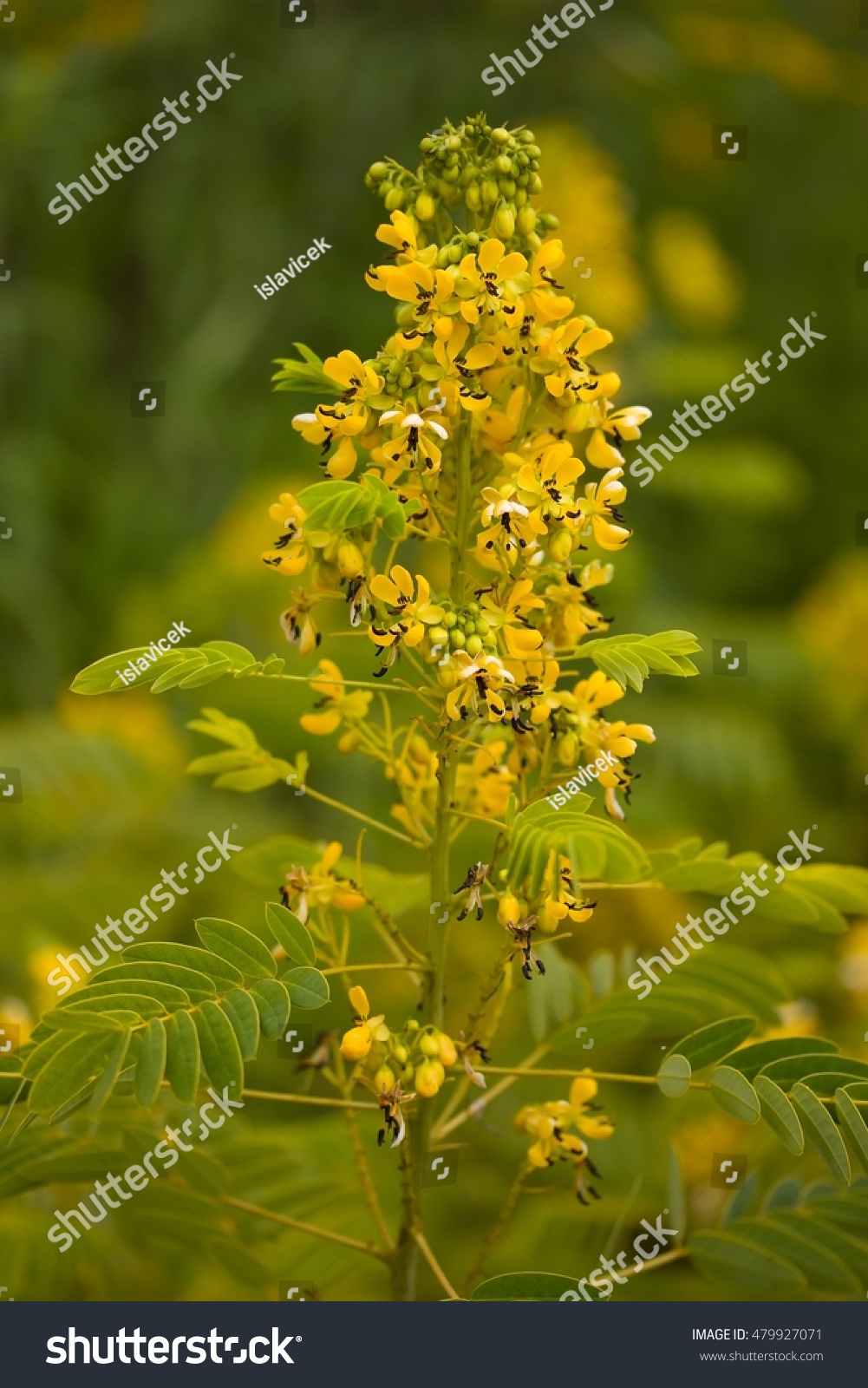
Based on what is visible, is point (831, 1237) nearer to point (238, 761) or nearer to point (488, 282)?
point (238, 761)

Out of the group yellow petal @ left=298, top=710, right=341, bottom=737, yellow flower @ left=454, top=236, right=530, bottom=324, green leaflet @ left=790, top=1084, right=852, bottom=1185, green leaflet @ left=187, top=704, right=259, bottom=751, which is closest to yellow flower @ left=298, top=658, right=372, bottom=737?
yellow petal @ left=298, top=710, right=341, bottom=737

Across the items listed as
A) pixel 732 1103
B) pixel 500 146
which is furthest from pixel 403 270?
pixel 732 1103

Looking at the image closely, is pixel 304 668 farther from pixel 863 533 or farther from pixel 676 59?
pixel 676 59

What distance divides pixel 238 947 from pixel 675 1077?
19.6 inches

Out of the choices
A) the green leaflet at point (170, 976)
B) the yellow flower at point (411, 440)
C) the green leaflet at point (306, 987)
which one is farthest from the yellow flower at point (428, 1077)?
the yellow flower at point (411, 440)

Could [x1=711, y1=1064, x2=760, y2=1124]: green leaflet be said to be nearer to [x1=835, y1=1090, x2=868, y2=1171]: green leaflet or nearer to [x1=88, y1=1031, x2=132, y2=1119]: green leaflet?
[x1=835, y1=1090, x2=868, y2=1171]: green leaflet

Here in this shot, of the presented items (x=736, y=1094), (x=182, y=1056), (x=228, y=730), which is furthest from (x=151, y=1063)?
(x=736, y=1094)

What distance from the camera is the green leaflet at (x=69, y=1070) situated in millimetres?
1085

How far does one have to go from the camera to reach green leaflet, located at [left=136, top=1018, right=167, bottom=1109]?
1.07 m

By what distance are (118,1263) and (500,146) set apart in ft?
5.95

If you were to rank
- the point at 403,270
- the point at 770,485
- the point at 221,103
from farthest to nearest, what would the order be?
the point at 221,103
the point at 770,485
the point at 403,270

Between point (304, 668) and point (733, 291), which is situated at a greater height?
point (733, 291)

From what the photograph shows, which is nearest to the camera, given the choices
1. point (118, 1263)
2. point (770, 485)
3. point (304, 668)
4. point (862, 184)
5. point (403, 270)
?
point (403, 270)

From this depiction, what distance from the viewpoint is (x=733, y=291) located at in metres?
4.61
